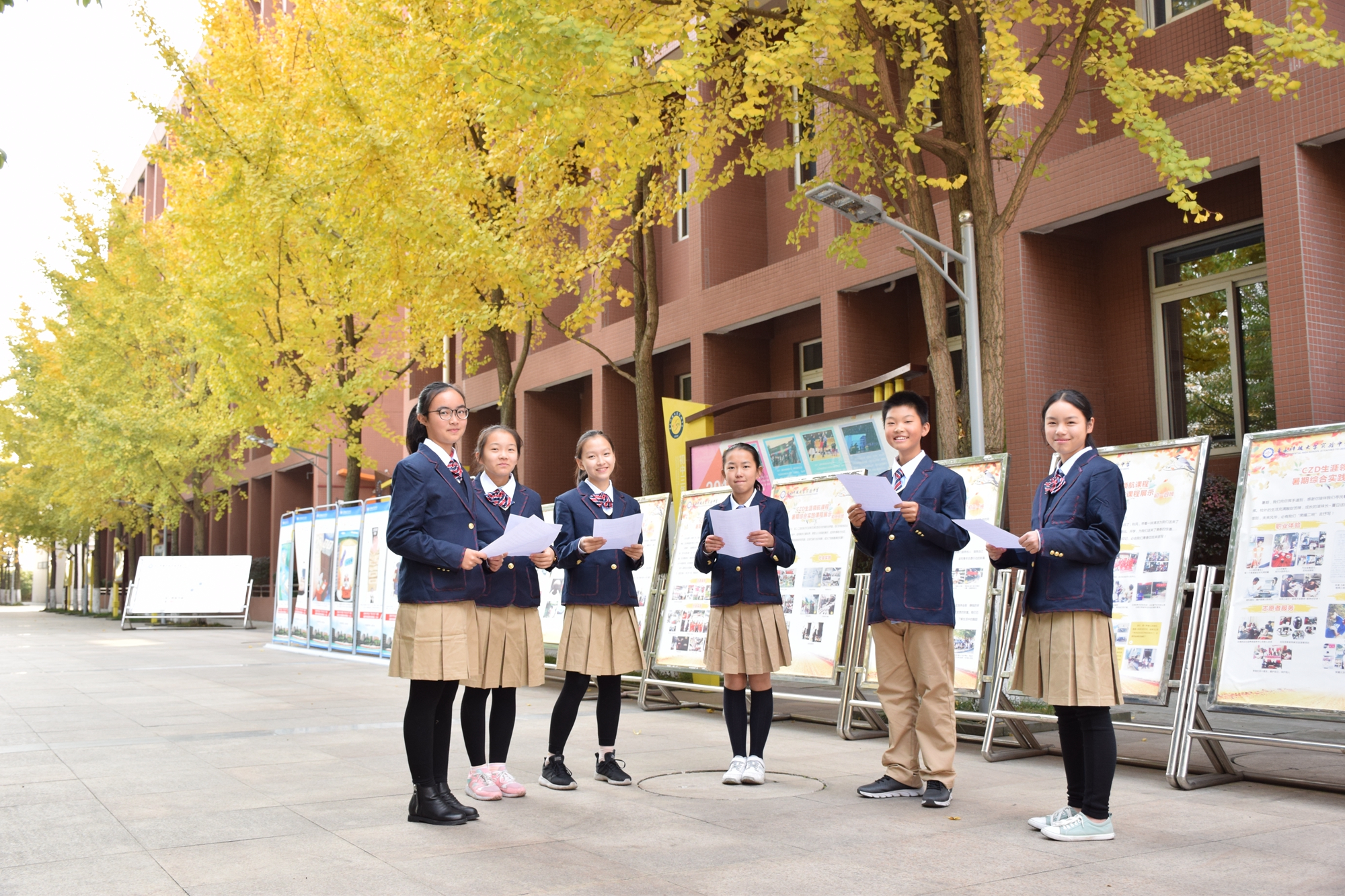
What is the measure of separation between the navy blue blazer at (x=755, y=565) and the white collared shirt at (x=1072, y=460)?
65.1 inches

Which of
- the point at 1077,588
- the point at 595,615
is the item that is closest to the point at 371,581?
the point at 595,615

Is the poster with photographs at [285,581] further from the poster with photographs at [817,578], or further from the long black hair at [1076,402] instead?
the long black hair at [1076,402]

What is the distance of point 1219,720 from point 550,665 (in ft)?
20.0

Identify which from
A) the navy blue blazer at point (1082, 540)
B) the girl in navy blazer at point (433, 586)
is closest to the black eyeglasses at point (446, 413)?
the girl in navy blazer at point (433, 586)

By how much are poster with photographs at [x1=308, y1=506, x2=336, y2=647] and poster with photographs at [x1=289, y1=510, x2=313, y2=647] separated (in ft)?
0.48

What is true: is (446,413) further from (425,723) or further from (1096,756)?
(1096,756)

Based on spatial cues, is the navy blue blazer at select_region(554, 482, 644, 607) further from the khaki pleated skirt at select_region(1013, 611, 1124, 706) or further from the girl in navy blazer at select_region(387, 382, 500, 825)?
the khaki pleated skirt at select_region(1013, 611, 1124, 706)

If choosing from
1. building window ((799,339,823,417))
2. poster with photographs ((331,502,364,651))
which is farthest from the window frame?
poster with photographs ((331,502,364,651))

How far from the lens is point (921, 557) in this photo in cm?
547

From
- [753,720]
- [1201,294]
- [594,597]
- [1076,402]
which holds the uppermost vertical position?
[1201,294]

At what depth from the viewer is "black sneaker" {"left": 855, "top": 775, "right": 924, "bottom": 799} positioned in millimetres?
5625

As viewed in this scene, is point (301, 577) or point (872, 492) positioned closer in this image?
point (872, 492)

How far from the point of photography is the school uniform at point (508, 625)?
560 centimetres

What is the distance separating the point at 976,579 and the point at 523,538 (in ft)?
11.8
